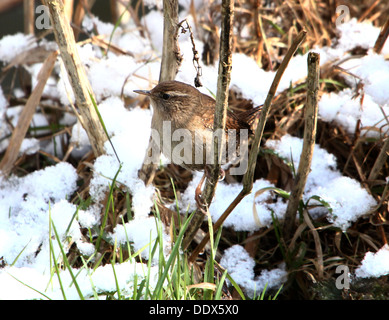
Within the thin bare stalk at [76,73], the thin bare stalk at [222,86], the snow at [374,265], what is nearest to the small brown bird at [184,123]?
the thin bare stalk at [222,86]

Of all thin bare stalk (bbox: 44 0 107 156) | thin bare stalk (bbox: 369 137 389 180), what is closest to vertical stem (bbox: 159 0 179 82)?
thin bare stalk (bbox: 44 0 107 156)

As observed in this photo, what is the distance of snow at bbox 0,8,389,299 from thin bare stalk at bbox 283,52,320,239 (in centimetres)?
16

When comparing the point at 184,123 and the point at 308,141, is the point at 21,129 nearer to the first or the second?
the point at 184,123

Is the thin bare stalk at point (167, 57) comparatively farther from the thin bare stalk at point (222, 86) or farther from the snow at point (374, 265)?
the snow at point (374, 265)

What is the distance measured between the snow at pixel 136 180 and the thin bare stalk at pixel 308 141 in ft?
0.53

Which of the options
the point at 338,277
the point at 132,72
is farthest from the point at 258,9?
the point at 338,277

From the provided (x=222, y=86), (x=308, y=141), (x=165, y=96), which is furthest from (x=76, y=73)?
(x=308, y=141)

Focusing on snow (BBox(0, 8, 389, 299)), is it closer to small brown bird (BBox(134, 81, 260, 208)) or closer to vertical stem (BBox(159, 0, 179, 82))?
small brown bird (BBox(134, 81, 260, 208))

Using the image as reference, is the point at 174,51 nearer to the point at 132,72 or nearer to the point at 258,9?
the point at 132,72

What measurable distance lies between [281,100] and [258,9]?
2.52ft

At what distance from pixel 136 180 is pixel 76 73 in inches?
29.1

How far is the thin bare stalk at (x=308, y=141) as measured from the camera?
230cm

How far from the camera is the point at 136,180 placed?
9.70ft

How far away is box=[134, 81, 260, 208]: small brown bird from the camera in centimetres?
252
